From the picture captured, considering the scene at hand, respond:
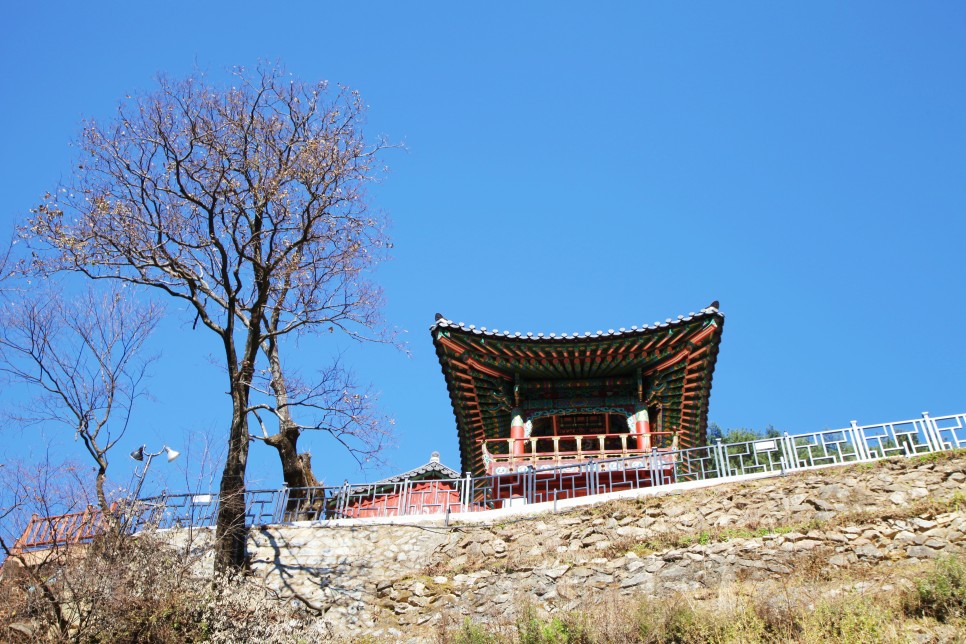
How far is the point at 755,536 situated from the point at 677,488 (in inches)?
92.2

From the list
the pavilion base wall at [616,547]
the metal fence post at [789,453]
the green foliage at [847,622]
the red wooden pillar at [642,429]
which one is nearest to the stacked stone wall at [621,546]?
the pavilion base wall at [616,547]

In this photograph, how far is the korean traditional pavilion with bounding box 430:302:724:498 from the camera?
20484 mm

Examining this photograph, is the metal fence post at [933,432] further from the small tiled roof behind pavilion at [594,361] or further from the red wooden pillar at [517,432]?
the red wooden pillar at [517,432]

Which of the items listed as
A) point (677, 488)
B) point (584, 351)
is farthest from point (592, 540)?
point (584, 351)

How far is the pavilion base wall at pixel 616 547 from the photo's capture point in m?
11.9

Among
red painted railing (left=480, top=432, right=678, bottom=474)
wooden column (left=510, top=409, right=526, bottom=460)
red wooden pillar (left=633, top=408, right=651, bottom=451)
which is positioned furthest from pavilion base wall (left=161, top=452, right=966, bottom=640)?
wooden column (left=510, top=409, right=526, bottom=460)

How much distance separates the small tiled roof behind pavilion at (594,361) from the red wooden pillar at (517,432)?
0.47 meters

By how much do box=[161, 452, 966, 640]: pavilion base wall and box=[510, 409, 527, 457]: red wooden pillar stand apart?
653cm

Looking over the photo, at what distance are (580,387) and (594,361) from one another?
1261mm

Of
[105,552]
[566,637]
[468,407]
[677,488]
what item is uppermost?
[468,407]

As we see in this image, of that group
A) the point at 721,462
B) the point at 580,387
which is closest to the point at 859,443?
the point at 721,462

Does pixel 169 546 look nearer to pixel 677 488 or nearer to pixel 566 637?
pixel 566 637

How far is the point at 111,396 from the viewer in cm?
1447

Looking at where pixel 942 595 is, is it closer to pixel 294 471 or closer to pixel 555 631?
pixel 555 631
